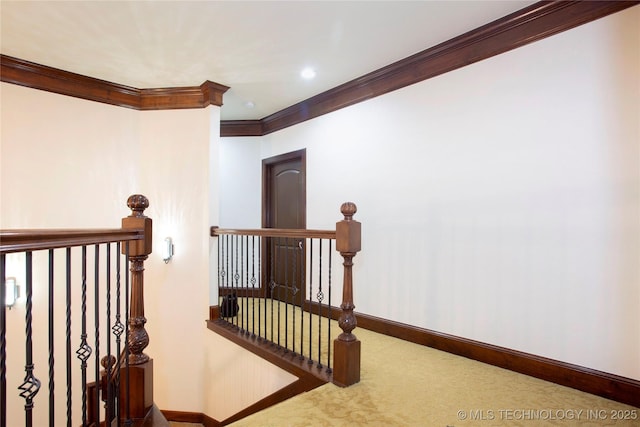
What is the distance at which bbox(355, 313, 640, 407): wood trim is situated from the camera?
1967mm

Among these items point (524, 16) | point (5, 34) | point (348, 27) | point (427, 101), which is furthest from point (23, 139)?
point (524, 16)

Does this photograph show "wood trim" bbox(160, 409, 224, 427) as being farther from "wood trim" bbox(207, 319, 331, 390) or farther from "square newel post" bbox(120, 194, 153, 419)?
"square newel post" bbox(120, 194, 153, 419)

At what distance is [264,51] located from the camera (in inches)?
115

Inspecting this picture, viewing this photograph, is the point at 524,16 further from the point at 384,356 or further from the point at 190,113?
the point at 190,113

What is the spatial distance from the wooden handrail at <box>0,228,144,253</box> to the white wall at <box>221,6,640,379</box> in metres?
2.22

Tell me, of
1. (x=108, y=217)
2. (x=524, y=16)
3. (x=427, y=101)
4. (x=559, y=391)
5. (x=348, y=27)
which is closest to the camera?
(x=559, y=391)

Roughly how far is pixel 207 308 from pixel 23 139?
88.2 inches

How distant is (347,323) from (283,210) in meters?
2.64

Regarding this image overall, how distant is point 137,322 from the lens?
170cm

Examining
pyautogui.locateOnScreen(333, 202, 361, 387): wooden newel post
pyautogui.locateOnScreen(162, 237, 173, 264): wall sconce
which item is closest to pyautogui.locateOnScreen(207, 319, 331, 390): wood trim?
pyautogui.locateOnScreen(333, 202, 361, 387): wooden newel post

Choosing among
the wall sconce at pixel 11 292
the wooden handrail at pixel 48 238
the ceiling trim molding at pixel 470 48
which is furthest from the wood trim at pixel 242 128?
the wooden handrail at pixel 48 238

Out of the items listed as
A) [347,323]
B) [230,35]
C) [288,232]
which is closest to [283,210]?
[288,232]

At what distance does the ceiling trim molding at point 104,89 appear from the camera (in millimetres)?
3109

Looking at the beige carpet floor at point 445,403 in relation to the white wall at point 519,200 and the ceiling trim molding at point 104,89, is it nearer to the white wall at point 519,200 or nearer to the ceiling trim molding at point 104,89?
the white wall at point 519,200
